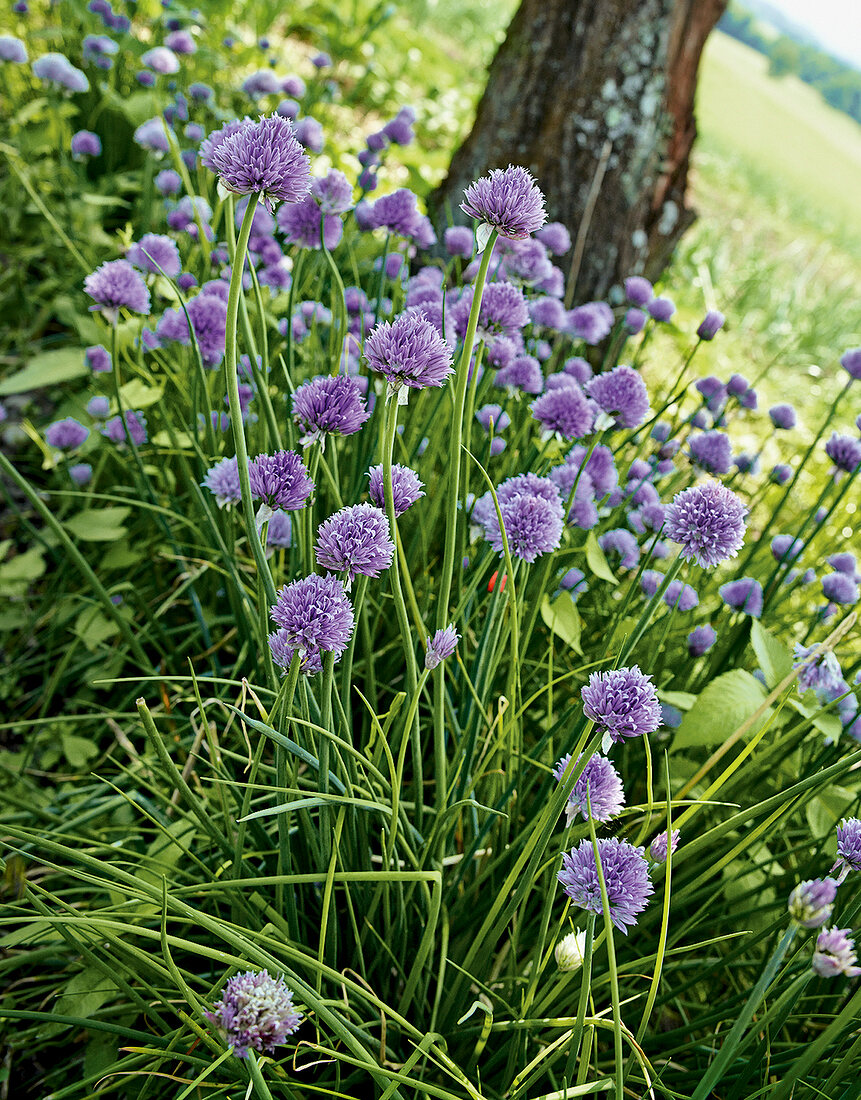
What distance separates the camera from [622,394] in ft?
3.95

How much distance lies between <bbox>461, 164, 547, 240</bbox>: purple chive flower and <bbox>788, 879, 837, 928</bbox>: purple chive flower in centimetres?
58

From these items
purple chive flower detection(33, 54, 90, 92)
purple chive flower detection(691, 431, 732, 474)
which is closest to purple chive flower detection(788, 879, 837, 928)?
purple chive flower detection(691, 431, 732, 474)

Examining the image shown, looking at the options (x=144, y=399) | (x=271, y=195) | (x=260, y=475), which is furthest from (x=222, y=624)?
(x=271, y=195)

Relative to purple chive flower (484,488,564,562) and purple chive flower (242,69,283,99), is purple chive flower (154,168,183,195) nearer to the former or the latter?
purple chive flower (242,69,283,99)

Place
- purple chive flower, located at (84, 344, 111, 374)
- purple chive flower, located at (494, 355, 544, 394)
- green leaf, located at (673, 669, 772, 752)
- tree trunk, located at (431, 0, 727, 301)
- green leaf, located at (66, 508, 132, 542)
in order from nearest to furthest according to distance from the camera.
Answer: green leaf, located at (673, 669, 772, 752)
purple chive flower, located at (494, 355, 544, 394)
green leaf, located at (66, 508, 132, 542)
purple chive flower, located at (84, 344, 111, 374)
tree trunk, located at (431, 0, 727, 301)

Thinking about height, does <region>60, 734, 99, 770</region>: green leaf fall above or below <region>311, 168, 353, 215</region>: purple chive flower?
below

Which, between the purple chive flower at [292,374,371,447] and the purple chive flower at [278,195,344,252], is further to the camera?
the purple chive flower at [278,195,344,252]

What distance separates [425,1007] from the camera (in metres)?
1.04

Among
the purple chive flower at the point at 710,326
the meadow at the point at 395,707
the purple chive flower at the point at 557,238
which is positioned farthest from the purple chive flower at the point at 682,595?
the purple chive flower at the point at 557,238

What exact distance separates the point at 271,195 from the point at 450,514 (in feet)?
1.06

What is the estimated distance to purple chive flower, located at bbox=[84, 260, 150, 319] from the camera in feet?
4.25

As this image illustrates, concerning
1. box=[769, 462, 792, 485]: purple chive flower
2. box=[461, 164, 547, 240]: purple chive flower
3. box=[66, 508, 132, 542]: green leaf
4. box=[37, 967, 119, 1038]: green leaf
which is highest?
box=[461, 164, 547, 240]: purple chive flower

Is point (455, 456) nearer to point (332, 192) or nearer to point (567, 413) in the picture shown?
point (567, 413)

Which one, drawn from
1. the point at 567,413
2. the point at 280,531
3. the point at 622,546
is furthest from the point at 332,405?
the point at 622,546
